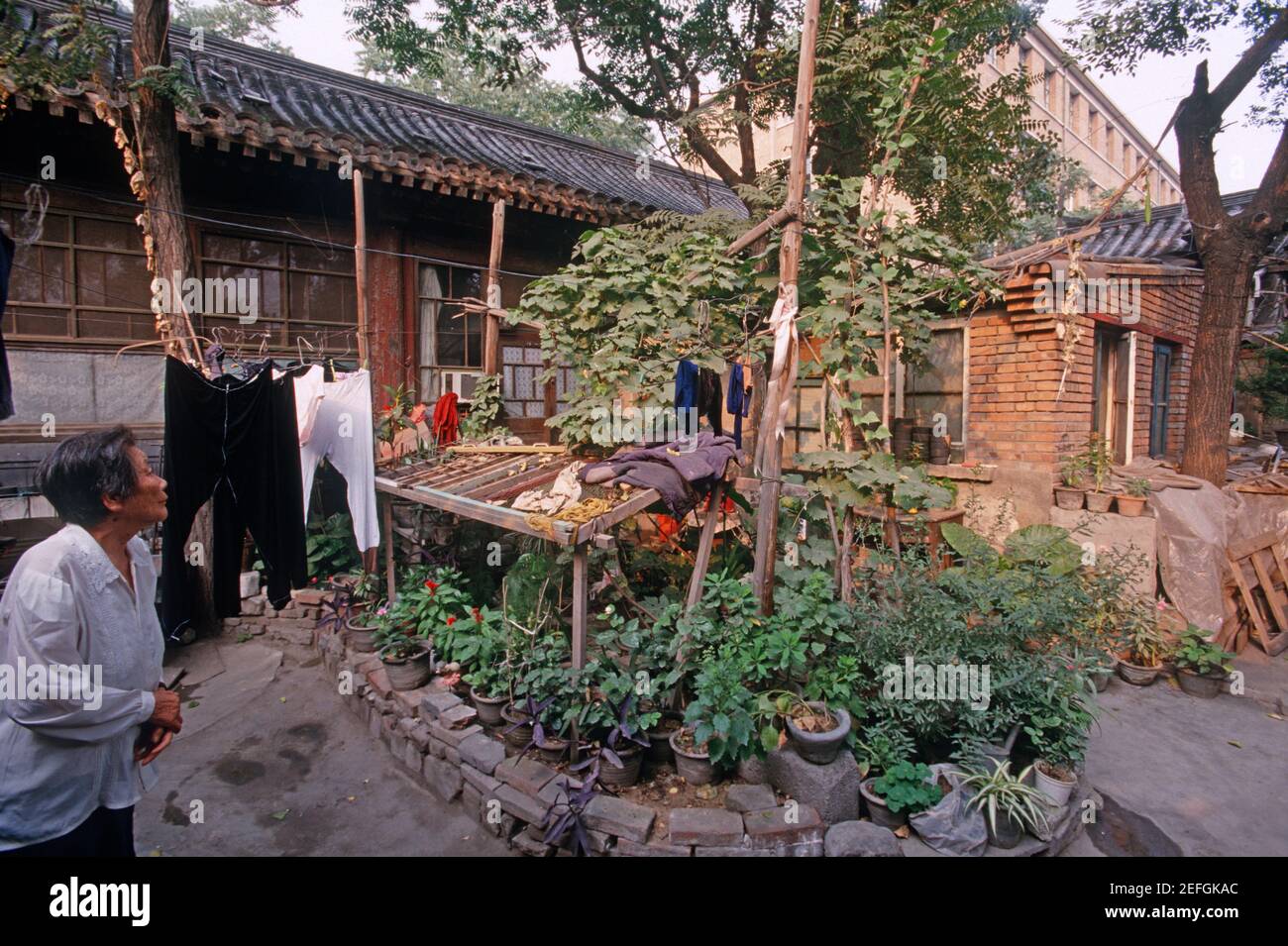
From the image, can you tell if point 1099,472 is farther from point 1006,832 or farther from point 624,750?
point 624,750

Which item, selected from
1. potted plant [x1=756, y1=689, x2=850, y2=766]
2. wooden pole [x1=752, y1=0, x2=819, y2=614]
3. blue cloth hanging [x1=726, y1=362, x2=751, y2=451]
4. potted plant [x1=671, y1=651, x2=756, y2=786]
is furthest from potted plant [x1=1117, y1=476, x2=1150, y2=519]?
potted plant [x1=671, y1=651, x2=756, y2=786]

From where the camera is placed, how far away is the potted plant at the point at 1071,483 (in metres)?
6.63

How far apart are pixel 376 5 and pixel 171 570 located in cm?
733

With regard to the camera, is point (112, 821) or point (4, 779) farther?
point (112, 821)

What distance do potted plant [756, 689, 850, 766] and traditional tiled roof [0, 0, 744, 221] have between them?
602 cm

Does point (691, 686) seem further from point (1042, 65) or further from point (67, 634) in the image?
point (1042, 65)

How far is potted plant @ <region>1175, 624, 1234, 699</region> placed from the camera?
5.55 meters

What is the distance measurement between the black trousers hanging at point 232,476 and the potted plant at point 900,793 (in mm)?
4607

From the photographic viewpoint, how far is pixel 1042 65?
31.0 metres

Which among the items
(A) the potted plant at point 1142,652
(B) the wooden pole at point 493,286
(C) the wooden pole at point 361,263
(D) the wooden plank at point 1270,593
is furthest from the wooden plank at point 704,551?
(D) the wooden plank at point 1270,593

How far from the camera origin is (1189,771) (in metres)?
4.40

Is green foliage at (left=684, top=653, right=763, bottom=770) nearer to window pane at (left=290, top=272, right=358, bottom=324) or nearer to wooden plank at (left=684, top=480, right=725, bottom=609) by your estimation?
wooden plank at (left=684, top=480, right=725, bottom=609)
